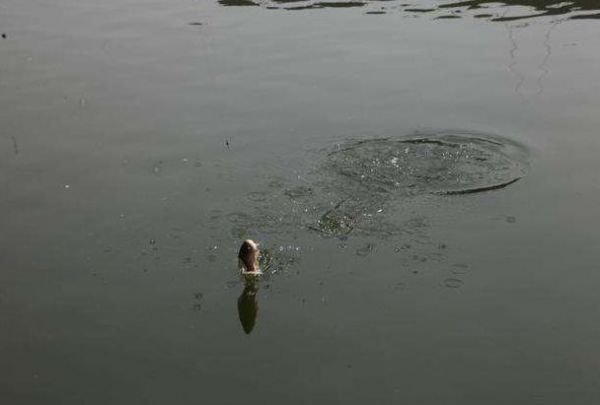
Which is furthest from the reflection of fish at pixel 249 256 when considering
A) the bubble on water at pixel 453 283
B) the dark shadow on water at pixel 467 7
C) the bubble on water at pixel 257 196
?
the dark shadow on water at pixel 467 7

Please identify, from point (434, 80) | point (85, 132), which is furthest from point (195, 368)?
point (434, 80)

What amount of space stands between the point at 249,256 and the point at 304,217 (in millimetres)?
973

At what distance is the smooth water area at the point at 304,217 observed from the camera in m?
5.73

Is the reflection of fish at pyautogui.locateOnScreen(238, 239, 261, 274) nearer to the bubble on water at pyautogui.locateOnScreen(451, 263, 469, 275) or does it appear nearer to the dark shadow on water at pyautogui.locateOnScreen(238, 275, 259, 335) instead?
the dark shadow on water at pyautogui.locateOnScreen(238, 275, 259, 335)

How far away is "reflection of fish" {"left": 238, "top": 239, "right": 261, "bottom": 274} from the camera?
630 centimetres

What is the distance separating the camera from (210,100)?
998cm

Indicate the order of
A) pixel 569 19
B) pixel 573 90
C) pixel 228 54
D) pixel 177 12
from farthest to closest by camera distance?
pixel 177 12 < pixel 569 19 < pixel 228 54 < pixel 573 90

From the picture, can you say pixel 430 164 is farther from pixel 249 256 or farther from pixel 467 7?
pixel 467 7

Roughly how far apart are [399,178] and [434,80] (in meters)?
2.87

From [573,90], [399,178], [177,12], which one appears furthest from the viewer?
[177,12]

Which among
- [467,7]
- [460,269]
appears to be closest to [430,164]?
[460,269]

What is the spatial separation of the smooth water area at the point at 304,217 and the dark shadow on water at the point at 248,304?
14 mm

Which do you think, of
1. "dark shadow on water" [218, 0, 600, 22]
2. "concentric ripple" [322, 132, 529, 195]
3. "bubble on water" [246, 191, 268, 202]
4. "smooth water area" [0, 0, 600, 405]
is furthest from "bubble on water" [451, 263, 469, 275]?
"dark shadow on water" [218, 0, 600, 22]

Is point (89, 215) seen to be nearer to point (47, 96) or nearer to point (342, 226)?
point (342, 226)
